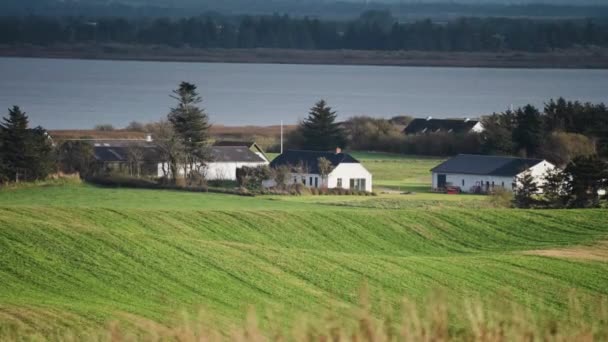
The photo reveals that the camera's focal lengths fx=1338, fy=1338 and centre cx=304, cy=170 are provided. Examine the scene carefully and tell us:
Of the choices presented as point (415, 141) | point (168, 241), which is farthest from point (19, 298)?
point (415, 141)

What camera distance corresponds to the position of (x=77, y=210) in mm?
31703

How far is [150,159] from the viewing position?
2051 inches

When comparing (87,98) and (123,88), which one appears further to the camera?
(123,88)

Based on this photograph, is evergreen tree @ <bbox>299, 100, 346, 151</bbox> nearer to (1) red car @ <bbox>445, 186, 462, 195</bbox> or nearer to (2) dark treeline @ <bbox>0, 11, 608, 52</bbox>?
(1) red car @ <bbox>445, 186, 462, 195</bbox>

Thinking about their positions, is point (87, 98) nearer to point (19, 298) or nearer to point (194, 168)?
point (194, 168)

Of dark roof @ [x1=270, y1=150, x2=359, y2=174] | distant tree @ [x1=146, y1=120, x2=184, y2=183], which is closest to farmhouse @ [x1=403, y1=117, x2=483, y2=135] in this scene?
dark roof @ [x1=270, y1=150, x2=359, y2=174]

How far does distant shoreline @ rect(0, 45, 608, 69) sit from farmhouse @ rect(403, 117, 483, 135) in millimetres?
91320

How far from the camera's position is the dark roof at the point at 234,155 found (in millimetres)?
54344

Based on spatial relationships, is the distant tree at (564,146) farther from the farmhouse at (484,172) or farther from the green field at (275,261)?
the green field at (275,261)

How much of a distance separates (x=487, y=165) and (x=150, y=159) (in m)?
13.2

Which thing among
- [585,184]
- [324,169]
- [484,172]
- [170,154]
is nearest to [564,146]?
[484,172]

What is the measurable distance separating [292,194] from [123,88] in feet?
286

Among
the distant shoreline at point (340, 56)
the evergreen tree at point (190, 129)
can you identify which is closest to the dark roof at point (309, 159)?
the evergreen tree at point (190, 129)

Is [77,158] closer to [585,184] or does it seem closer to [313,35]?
[585,184]
